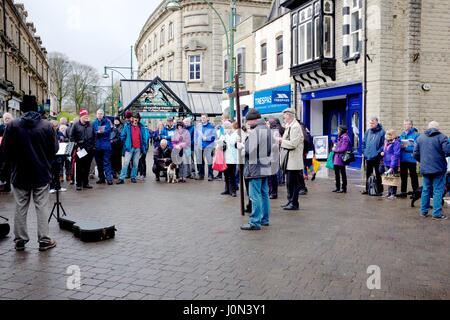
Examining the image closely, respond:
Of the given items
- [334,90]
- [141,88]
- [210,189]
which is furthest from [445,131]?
[141,88]

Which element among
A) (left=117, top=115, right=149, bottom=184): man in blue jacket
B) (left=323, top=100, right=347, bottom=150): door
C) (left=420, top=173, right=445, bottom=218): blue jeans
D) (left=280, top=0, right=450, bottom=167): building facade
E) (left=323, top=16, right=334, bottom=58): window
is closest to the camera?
(left=420, top=173, right=445, bottom=218): blue jeans

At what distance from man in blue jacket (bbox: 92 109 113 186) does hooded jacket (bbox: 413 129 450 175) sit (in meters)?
8.85

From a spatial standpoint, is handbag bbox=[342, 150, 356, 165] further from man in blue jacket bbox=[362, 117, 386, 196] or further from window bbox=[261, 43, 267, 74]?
window bbox=[261, 43, 267, 74]

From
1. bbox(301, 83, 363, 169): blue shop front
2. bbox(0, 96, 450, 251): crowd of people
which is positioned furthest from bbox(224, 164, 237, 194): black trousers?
bbox(301, 83, 363, 169): blue shop front

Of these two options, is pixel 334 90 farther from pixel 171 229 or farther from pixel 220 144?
pixel 171 229

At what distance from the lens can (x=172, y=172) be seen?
14938 mm

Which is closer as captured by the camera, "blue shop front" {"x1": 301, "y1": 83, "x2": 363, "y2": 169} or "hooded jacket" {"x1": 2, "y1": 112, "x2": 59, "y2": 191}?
"hooded jacket" {"x1": 2, "y1": 112, "x2": 59, "y2": 191}

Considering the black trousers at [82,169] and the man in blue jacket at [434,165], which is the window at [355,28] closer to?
the man in blue jacket at [434,165]

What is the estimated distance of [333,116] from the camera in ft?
68.9

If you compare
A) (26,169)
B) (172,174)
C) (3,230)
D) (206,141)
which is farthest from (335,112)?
(26,169)

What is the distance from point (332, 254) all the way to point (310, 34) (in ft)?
51.6

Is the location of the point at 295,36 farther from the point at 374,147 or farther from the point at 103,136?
the point at 103,136

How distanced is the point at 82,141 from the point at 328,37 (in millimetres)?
11341

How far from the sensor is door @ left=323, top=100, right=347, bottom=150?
20328mm
